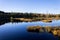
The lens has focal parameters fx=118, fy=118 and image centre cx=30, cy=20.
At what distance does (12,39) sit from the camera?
23.4 meters

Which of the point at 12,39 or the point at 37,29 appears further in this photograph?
the point at 37,29

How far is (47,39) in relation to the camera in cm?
2391

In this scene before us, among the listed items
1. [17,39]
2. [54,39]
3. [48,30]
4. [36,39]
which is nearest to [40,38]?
[36,39]

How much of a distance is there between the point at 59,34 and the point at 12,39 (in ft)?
33.1

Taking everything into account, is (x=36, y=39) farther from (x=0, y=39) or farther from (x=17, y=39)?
(x=0, y=39)

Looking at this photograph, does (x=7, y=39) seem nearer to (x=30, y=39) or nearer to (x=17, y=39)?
(x=17, y=39)

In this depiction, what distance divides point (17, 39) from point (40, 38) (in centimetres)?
478

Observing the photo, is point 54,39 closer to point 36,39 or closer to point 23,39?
point 36,39

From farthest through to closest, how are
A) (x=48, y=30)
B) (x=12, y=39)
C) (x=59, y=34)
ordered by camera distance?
(x=48, y=30), (x=59, y=34), (x=12, y=39)

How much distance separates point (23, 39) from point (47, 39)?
4.86 meters

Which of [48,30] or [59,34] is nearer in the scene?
[59,34]

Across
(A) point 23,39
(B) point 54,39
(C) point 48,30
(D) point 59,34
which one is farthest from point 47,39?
(C) point 48,30

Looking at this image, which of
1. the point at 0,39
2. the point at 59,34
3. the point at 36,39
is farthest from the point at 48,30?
the point at 0,39

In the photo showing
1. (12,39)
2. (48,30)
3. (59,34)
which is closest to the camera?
(12,39)
